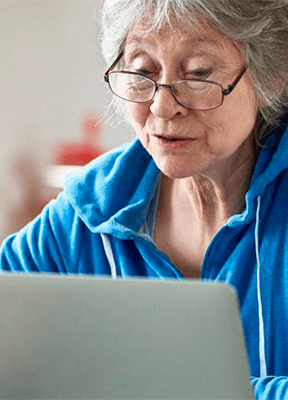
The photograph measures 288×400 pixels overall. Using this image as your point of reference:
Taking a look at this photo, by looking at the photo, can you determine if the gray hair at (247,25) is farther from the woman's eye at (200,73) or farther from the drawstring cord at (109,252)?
the drawstring cord at (109,252)

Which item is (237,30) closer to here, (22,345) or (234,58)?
(234,58)

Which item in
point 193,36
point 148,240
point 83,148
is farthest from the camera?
point 83,148

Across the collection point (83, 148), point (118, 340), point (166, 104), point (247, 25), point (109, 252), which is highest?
point (247, 25)

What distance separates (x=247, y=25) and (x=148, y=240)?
1.25ft

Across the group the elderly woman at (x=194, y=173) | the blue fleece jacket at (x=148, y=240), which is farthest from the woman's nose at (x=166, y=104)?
the blue fleece jacket at (x=148, y=240)

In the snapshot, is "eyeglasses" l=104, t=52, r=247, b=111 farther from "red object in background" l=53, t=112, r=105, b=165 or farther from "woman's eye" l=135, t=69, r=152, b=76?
"red object in background" l=53, t=112, r=105, b=165

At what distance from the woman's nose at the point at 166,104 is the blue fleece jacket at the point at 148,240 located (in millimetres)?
172

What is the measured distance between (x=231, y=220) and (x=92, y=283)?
573 millimetres

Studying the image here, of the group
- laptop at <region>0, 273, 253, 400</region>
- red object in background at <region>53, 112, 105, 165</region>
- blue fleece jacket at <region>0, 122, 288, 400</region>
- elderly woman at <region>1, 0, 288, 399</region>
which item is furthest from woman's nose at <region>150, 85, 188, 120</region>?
red object in background at <region>53, 112, 105, 165</region>

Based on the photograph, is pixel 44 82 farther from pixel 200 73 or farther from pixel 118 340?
pixel 118 340

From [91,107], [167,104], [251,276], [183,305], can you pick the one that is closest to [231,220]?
[251,276]

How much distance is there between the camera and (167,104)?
46.9 inches

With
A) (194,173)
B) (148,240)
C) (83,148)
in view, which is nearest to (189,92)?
(194,173)

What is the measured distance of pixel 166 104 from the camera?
46.9 inches
